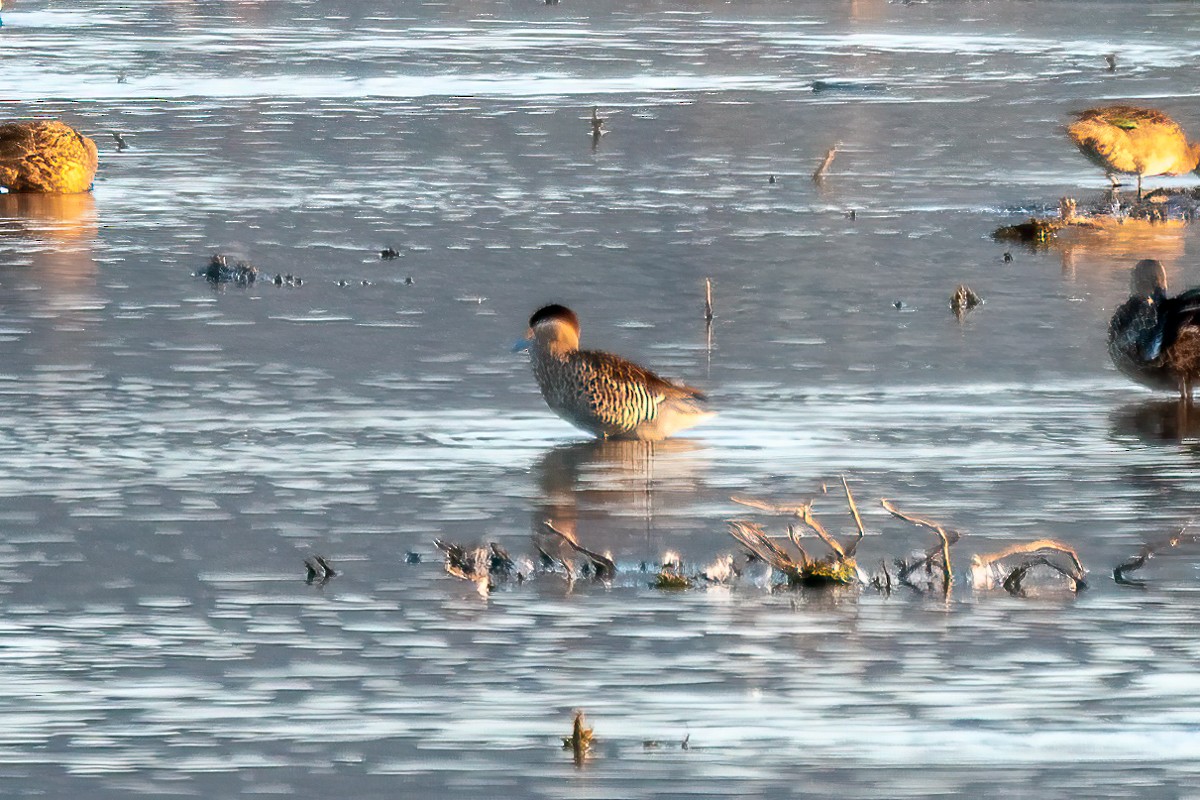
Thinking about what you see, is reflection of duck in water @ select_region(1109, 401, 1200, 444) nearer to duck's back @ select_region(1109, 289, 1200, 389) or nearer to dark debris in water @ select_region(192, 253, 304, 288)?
duck's back @ select_region(1109, 289, 1200, 389)

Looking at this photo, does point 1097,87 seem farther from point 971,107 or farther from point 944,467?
point 944,467

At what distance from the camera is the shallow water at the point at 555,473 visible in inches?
286

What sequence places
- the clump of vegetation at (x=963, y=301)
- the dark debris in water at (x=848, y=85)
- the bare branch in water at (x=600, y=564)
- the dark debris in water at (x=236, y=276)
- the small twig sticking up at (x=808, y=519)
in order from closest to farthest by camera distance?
the small twig sticking up at (x=808, y=519)
the bare branch in water at (x=600, y=564)
the clump of vegetation at (x=963, y=301)
the dark debris in water at (x=236, y=276)
the dark debris in water at (x=848, y=85)

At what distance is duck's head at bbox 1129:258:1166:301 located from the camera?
Result: 13125mm

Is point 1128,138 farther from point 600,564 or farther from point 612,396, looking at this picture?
point 600,564

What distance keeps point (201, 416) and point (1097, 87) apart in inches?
968

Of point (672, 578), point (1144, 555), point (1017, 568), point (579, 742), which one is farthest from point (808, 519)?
point (579, 742)

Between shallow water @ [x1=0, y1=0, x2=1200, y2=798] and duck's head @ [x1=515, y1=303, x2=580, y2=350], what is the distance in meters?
0.48

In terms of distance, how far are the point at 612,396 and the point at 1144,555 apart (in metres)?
3.28

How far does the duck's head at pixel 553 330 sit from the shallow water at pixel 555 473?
48cm

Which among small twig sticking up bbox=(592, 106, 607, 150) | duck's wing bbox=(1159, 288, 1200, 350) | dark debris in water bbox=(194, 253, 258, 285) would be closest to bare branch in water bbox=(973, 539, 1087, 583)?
duck's wing bbox=(1159, 288, 1200, 350)

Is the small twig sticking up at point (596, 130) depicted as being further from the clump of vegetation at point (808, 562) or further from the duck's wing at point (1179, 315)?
the clump of vegetation at point (808, 562)

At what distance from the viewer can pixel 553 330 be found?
38.5 ft

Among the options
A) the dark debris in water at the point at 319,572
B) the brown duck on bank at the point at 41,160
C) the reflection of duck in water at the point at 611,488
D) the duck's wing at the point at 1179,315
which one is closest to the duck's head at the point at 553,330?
the reflection of duck in water at the point at 611,488
